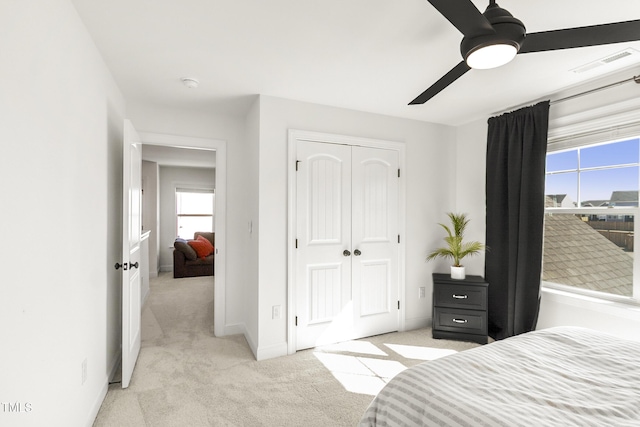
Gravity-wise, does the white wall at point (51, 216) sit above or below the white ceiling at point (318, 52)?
below

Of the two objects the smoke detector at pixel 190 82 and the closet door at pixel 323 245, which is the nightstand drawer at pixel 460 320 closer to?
the closet door at pixel 323 245

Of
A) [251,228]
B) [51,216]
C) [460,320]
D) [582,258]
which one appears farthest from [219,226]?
[582,258]

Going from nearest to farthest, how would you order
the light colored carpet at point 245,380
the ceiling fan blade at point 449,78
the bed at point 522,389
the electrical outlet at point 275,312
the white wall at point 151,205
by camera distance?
the bed at point 522,389, the ceiling fan blade at point 449,78, the light colored carpet at point 245,380, the electrical outlet at point 275,312, the white wall at point 151,205

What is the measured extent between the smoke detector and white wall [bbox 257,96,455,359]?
57 centimetres

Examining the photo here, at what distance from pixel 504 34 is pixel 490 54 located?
9 cm

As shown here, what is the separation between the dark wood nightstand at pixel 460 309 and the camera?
3209 millimetres

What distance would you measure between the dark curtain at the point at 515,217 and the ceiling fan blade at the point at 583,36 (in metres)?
1.60

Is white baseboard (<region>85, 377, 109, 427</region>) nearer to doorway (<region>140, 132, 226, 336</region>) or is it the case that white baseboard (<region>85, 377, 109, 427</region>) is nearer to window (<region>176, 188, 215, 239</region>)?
doorway (<region>140, 132, 226, 336</region>)

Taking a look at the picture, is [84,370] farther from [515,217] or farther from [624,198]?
[624,198]

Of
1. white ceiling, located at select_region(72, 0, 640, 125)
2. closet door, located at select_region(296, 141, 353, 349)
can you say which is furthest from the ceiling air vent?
closet door, located at select_region(296, 141, 353, 349)

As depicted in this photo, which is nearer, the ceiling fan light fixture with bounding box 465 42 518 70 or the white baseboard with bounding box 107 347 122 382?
the ceiling fan light fixture with bounding box 465 42 518 70

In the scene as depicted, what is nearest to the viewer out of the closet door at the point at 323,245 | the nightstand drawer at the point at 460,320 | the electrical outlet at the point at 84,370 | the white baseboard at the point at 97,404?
the electrical outlet at the point at 84,370

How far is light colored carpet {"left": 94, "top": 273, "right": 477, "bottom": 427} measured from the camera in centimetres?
203

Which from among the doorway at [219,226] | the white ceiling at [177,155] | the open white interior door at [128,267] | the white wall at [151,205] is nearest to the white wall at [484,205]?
the doorway at [219,226]
